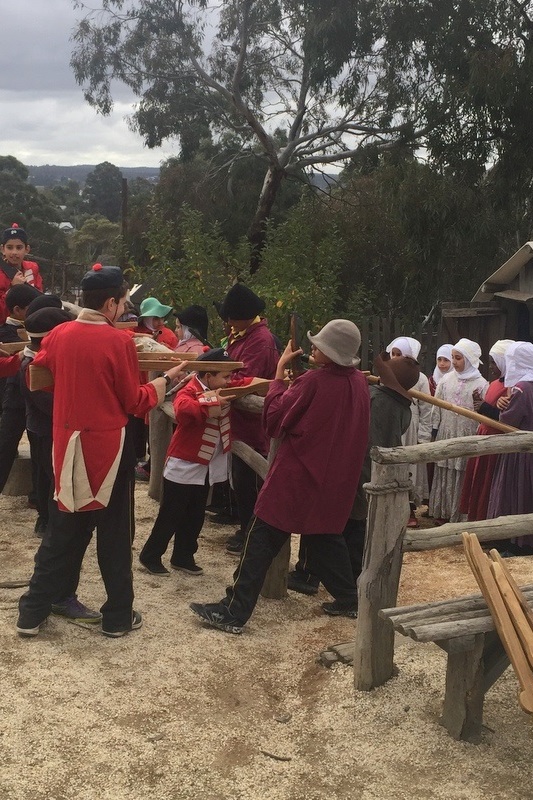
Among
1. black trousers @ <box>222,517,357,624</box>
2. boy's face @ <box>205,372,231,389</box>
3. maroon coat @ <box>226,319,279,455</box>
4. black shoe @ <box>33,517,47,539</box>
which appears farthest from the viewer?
black shoe @ <box>33,517,47,539</box>

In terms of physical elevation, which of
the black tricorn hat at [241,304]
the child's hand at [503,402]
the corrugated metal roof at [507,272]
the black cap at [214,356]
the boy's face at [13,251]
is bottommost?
the child's hand at [503,402]

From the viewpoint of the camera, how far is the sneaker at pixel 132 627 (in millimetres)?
4602

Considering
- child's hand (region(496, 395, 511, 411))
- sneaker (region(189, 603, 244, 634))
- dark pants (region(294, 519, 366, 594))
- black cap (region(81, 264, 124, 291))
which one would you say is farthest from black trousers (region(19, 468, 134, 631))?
child's hand (region(496, 395, 511, 411))

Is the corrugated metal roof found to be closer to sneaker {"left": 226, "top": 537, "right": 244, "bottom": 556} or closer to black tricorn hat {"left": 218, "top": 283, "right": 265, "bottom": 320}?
black tricorn hat {"left": 218, "top": 283, "right": 265, "bottom": 320}

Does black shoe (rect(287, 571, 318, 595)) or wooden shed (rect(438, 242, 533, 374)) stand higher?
wooden shed (rect(438, 242, 533, 374))

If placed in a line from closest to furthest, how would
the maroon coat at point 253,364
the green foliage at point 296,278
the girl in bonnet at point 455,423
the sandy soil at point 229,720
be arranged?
the sandy soil at point 229,720 < the maroon coat at point 253,364 < the girl in bonnet at point 455,423 < the green foliage at point 296,278

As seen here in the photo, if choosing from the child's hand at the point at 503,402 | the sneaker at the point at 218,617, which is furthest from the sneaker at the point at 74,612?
the child's hand at the point at 503,402

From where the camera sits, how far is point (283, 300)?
438 inches

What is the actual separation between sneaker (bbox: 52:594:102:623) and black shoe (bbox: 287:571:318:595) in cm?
128

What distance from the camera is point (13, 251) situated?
767cm

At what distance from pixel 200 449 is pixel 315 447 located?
1.06 meters

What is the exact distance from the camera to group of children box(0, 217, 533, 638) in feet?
14.2

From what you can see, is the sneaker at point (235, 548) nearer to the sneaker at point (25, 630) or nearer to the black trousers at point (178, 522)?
the black trousers at point (178, 522)

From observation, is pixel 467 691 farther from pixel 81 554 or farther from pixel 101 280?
pixel 101 280
